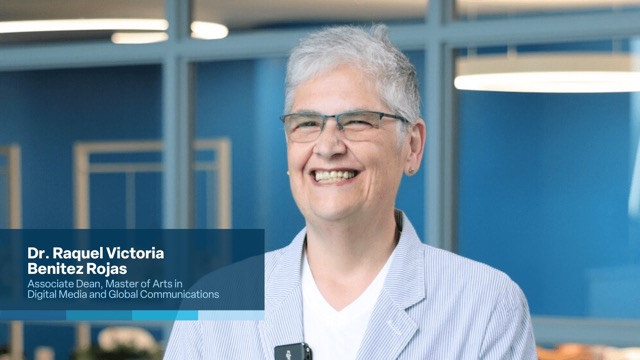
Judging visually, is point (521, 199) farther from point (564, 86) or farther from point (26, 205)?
point (26, 205)

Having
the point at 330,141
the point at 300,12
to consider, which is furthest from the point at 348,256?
the point at 300,12

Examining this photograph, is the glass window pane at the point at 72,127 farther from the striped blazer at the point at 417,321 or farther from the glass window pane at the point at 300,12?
the striped blazer at the point at 417,321

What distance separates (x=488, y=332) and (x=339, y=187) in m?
0.36

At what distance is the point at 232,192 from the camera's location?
5.03m

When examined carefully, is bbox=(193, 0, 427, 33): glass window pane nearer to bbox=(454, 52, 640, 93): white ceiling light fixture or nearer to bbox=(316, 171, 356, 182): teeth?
bbox=(454, 52, 640, 93): white ceiling light fixture

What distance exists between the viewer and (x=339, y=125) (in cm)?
206

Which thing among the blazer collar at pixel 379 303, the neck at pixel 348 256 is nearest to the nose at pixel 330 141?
the neck at pixel 348 256

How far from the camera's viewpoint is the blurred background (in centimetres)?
445

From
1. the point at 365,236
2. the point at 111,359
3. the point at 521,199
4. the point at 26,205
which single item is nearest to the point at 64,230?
the point at 26,205

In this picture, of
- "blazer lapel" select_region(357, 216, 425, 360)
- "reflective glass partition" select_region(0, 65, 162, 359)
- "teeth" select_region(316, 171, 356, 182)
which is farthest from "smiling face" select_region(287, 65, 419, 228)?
"reflective glass partition" select_region(0, 65, 162, 359)

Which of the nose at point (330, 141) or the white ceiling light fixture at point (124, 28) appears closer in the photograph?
the nose at point (330, 141)

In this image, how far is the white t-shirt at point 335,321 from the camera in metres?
2.10

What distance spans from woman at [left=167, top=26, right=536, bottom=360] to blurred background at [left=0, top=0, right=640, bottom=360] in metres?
2.38

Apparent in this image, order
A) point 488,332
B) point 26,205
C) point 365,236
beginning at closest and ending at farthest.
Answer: point 488,332, point 365,236, point 26,205
